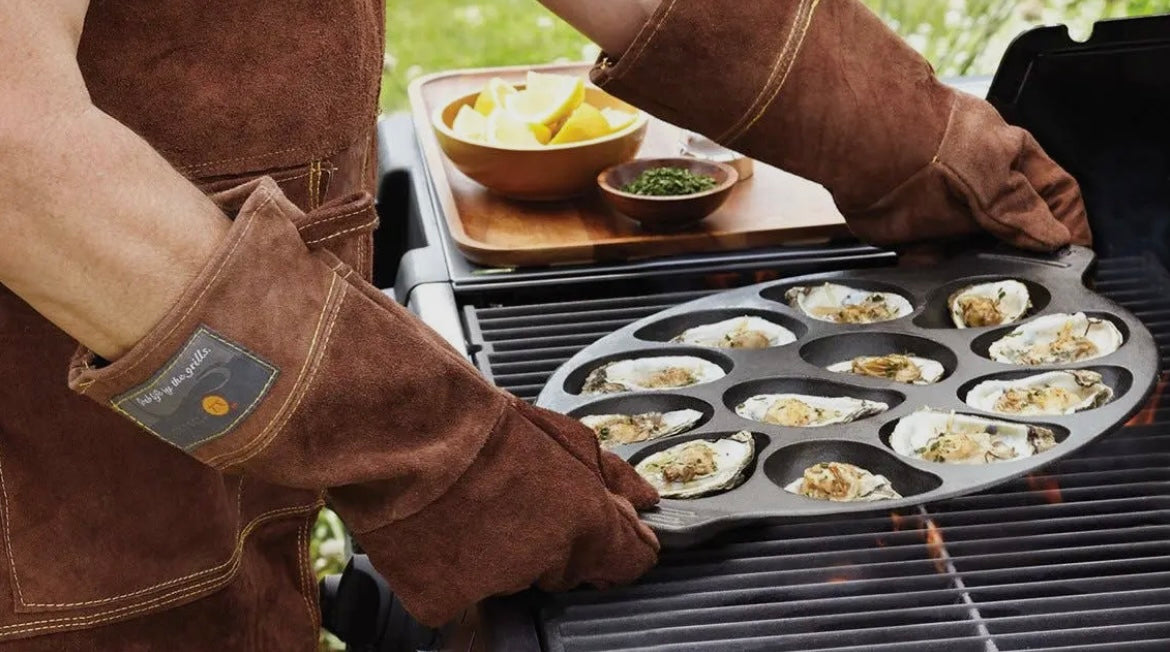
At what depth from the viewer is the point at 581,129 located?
2.67 meters

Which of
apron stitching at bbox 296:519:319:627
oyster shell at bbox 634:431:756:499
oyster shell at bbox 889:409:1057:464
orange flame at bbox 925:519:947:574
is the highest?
oyster shell at bbox 889:409:1057:464

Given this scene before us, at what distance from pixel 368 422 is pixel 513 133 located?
132cm

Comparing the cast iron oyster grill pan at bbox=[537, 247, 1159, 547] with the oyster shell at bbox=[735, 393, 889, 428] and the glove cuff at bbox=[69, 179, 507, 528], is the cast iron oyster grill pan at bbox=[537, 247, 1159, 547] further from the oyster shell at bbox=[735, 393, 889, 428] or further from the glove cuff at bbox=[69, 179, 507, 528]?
the glove cuff at bbox=[69, 179, 507, 528]

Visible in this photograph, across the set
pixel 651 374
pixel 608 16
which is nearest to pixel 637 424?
pixel 651 374

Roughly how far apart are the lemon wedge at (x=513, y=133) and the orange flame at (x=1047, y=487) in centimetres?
122

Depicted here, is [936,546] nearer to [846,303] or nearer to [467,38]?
[846,303]

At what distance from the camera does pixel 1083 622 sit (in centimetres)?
149

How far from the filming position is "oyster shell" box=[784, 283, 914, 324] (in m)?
2.17

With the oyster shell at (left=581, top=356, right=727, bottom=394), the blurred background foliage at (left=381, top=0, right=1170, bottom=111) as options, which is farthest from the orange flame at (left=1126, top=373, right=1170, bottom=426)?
the blurred background foliage at (left=381, top=0, right=1170, bottom=111)

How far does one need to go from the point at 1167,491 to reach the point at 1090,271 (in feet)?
1.77

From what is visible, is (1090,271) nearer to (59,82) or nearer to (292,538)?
(292,538)

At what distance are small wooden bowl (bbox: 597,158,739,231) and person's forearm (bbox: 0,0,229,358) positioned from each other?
1.22 meters

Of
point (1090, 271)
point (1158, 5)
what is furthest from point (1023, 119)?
point (1158, 5)

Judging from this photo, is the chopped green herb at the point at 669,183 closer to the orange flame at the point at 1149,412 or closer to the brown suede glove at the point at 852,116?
the brown suede glove at the point at 852,116
